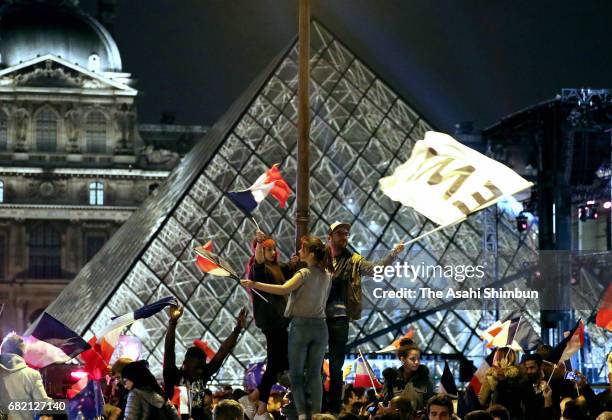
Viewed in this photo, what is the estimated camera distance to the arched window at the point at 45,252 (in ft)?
260

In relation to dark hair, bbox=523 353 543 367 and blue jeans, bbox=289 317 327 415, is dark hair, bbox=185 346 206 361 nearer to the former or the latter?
blue jeans, bbox=289 317 327 415

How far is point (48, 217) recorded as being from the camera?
7919cm

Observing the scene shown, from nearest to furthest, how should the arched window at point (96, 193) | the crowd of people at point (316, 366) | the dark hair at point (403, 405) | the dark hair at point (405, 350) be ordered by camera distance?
the dark hair at point (403, 405) < the crowd of people at point (316, 366) < the dark hair at point (405, 350) < the arched window at point (96, 193)

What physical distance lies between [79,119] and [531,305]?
53332 millimetres

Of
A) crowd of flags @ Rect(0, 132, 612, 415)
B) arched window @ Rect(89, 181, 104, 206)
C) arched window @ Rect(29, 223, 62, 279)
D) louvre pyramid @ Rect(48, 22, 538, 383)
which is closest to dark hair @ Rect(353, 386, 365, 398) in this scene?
crowd of flags @ Rect(0, 132, 612, 415)

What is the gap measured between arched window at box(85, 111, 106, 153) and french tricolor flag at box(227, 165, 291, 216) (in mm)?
67267

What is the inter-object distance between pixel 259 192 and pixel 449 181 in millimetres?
1837

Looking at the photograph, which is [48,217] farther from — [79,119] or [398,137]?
[398,137]

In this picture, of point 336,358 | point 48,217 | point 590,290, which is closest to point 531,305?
point 590,290

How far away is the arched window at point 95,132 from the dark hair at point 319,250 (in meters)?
70.5

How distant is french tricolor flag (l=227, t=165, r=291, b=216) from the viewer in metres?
13.0

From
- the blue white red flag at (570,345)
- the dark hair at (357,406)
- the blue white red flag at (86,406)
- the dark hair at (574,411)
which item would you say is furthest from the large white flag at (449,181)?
the blue white red flag at (86,406)

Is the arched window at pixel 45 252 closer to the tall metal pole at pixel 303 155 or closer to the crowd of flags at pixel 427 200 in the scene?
the crowd of flags at pixel 427 200

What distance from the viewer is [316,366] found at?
10586mm
